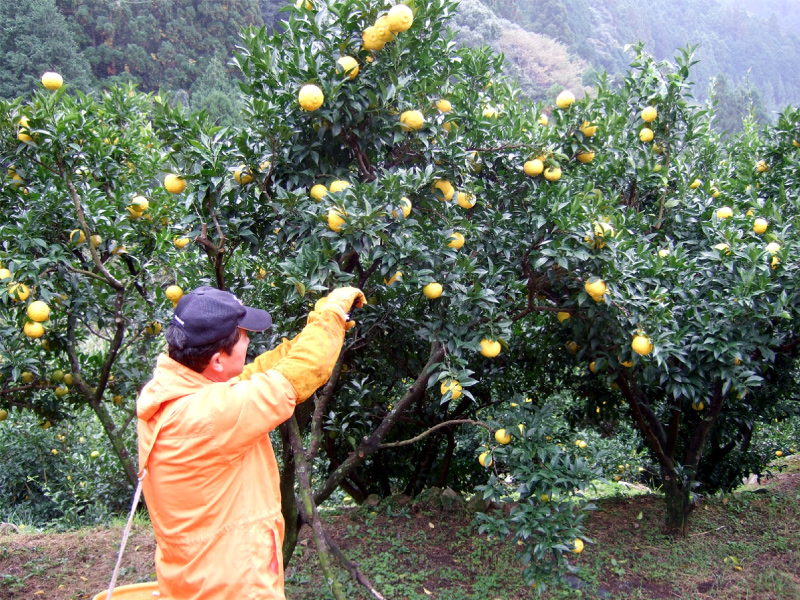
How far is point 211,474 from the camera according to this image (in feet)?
4.67

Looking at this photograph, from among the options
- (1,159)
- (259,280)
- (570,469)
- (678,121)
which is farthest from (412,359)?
(1,159)

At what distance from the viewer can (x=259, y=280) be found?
313cm

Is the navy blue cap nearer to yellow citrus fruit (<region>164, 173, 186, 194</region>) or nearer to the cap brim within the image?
the cap brim

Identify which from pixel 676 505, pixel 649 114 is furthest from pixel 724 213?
pixel 676 505

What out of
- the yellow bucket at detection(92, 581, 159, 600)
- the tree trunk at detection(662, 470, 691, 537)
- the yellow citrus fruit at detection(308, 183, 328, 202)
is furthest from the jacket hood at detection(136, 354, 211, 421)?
the tree trunk at detection(662, 470, 691, 537)

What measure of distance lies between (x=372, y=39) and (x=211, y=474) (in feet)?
4.98

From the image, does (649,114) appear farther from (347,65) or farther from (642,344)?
(347,65)

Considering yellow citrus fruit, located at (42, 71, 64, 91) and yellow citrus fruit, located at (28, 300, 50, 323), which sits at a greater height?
yellow citrus fruit, located at (42, 71, 64, 91)

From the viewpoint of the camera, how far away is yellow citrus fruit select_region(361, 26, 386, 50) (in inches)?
83.1

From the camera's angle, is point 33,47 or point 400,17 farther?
point 33,47

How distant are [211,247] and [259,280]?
817 mm

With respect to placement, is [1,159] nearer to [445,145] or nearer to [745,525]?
[445,145]

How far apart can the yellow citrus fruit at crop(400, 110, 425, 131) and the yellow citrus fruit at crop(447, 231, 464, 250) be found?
0.43 m

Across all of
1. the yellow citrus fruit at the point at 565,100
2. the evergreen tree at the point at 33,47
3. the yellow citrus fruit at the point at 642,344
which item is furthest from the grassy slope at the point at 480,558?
the evergreen tree at the point at 33,47
